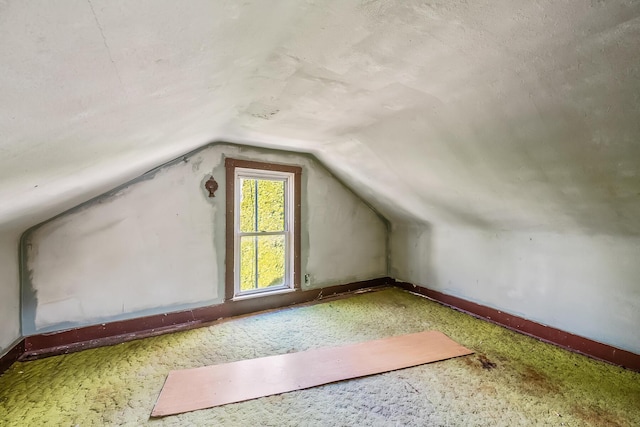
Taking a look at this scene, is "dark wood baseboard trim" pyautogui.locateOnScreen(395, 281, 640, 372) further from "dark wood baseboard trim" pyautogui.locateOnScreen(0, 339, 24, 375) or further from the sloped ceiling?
"dark wood baseboard trim" pyautogui.locateOnScreen(0, 339, 24, 375)

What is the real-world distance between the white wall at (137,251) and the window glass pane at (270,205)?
1.10 ft

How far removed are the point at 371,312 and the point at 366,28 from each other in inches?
118

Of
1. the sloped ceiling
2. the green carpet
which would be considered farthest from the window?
the sloped ceiling

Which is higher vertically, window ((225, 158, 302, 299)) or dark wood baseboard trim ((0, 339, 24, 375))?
window ((225, 158, 302, 299))

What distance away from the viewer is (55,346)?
101 inches

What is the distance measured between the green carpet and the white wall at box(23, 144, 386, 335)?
1.28 feet

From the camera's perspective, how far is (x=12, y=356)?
231 centimetres

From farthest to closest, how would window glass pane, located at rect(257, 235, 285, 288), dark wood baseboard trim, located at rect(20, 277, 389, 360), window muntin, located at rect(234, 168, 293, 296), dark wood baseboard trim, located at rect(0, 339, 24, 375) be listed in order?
window glass pane, located at rect(257, 235, 285, 288)
window muntin, located at rect(234, 168, 293, 296)
dark wood baseboard trim, located at rect(20, 277, 389, 360)
dark wood baseboard trim, located at rect(0, 339, 24, 375)

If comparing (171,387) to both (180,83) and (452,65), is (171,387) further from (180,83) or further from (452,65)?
(452,65)

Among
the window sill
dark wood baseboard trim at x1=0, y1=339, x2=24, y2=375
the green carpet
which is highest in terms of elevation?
the window sill

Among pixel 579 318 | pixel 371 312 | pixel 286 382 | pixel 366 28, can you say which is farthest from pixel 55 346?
pixel 579 318

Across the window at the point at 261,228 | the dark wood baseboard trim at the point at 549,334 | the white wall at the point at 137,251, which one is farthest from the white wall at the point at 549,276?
the white wall at the point at 137,251

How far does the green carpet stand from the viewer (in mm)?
1746

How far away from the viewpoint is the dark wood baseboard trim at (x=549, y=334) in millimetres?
2271
